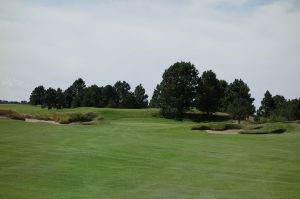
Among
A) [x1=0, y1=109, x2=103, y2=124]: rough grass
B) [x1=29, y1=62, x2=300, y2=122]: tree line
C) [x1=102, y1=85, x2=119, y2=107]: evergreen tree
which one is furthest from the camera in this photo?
[x1=102, y1=85, x2=119, y2=107]: evergreen tree

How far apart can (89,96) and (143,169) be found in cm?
13052

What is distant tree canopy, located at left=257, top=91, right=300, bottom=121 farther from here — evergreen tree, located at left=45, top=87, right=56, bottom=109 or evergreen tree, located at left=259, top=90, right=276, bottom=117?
evergreen tree, located at left=45, top=87, right=56, bottom=109

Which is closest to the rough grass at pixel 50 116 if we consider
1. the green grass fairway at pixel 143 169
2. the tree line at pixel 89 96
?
the green grass fairway at pixel 143 169

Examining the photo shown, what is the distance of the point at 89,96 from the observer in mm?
147250

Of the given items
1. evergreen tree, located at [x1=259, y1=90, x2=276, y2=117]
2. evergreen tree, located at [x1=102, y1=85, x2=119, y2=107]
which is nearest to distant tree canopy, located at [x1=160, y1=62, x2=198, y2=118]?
evergreen tree, located at [x1=259, y1=90, x2=276, y2=117]

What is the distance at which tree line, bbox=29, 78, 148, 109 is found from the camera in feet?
461

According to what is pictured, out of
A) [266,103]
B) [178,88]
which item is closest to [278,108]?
[266,103]

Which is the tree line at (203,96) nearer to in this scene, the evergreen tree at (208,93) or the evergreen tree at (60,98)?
the evergreen tree at (208,93)

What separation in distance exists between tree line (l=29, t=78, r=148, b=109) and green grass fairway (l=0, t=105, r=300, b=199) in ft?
337

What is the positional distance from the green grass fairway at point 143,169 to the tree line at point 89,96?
10269cm

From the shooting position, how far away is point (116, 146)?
25594 mm

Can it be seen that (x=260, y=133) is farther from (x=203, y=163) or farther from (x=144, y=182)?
(x=144, y=182)

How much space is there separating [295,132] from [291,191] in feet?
81.1

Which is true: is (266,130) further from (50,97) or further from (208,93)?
(50,97)
